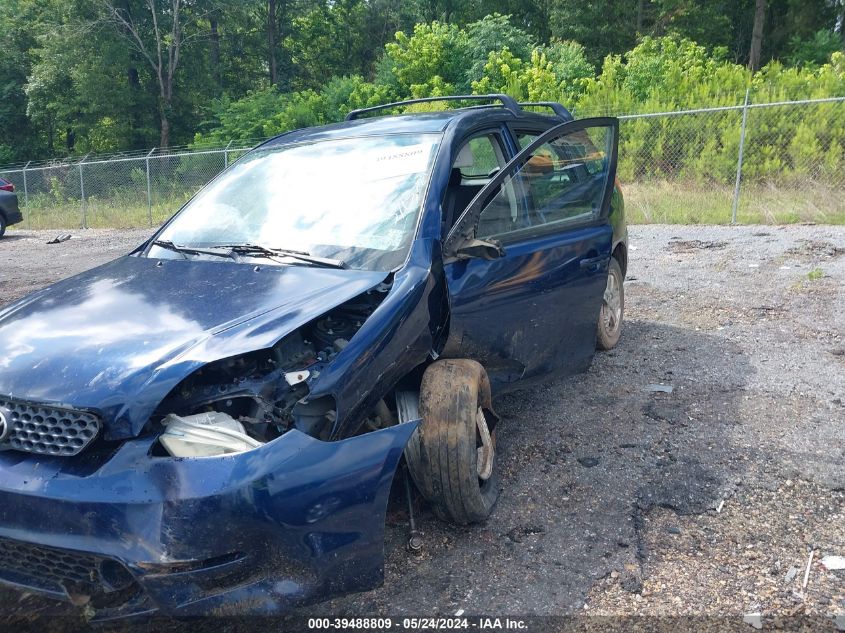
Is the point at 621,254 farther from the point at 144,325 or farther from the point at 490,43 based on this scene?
the point at 490,43

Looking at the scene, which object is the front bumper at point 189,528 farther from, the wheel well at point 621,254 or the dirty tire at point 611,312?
the wheel well at point 621,254

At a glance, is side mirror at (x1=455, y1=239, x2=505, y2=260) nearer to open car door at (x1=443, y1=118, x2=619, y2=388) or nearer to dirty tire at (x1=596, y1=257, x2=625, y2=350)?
open car door at (x1=443, y1=118, x2=619, y2=388)

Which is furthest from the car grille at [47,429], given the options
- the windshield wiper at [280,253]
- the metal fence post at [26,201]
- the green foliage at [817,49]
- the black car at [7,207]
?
the green foliage at [817,49]

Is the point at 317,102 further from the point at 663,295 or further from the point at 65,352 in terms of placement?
the point at 65,352

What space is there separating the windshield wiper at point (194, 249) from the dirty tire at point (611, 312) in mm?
2924

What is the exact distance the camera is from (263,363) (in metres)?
2.50

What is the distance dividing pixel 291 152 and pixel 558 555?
8.53ft

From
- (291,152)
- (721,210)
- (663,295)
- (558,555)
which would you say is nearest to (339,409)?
(558,555)

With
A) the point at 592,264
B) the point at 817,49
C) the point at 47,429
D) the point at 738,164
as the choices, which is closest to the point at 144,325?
the point at 47,429

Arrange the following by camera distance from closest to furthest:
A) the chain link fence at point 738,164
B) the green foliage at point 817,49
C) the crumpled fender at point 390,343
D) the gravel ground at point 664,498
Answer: the crumpled fender at point 390,343 → the gravel ground at point 664,498 → the chain link fence at point 738,164 → the green foliage at point 817,49

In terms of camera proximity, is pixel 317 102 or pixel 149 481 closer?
pixel 149 481

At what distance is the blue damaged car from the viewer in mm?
2145

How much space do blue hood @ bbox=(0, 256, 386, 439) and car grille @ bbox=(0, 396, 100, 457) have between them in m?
0.04

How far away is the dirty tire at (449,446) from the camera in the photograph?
2865 millimetres
